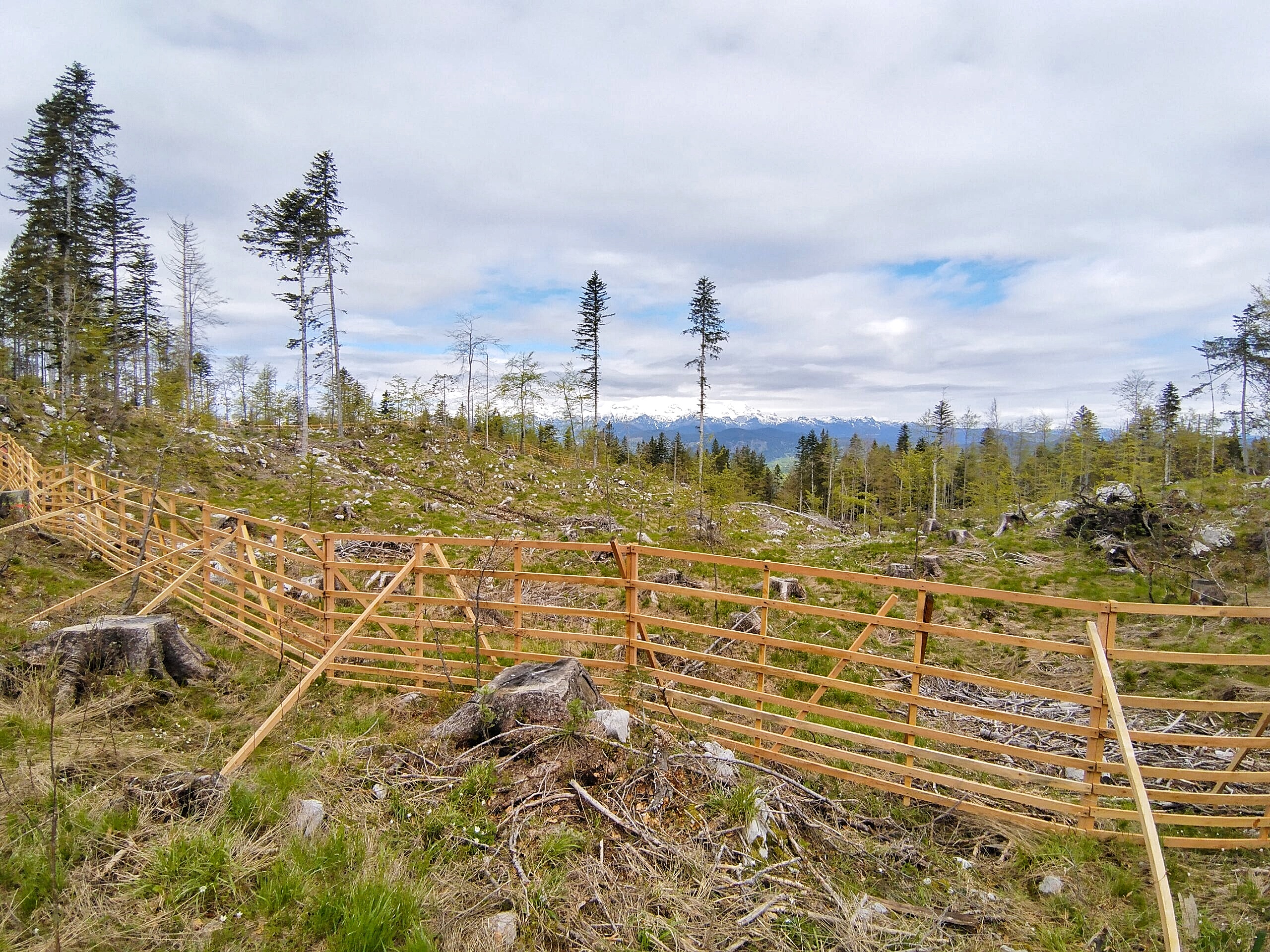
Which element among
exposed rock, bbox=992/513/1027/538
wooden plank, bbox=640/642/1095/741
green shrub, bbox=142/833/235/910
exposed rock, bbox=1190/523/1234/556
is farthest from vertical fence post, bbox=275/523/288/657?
exposed rock, bbox=992/513/1027/538

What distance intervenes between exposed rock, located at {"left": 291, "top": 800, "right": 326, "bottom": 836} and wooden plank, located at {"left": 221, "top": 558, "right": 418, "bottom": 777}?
0.87 m

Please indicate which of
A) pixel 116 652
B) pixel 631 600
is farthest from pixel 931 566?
pixel 116 652

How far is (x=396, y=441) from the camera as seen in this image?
3550cm

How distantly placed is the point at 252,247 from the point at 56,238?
884 centimetres

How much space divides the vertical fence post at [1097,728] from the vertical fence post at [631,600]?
3.88 metres

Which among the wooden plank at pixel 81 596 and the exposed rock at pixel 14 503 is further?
the exposed rock at pixel 14 503

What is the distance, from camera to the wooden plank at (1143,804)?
111 inches

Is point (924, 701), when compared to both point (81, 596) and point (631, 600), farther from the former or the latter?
point (81, 596)

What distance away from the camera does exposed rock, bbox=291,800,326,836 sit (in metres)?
3.53

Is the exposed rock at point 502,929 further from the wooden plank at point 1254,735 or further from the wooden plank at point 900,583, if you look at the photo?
the wooden plank at point 1254,735

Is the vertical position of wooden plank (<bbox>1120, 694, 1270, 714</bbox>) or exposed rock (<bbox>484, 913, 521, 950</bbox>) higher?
wooden plank (<bbox>1120, 694, 1270, 714</bbox>)

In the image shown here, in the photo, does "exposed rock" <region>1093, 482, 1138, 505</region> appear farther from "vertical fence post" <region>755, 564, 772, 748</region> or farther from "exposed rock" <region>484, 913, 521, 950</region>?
"exposed rock" <region>484, 913, 521, 950</region>

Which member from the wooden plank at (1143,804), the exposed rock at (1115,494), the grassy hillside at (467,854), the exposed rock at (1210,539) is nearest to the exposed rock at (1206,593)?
the exposed rock at (1210,539)

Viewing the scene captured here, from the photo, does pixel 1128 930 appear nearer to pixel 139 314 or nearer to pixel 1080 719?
pixel 1080 719
